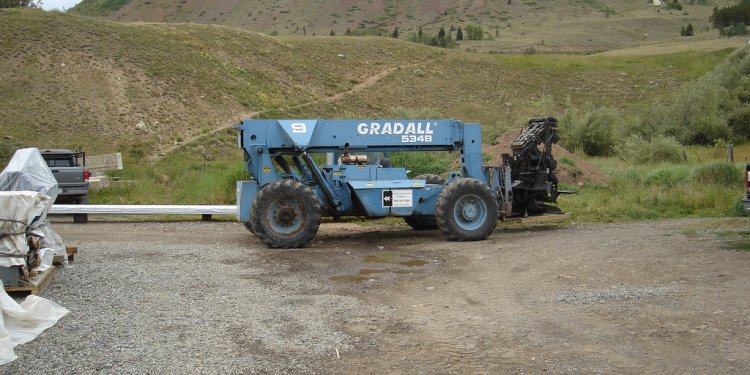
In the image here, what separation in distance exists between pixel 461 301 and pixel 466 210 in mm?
5647

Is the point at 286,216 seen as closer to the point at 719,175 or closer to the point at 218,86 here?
the point at 719,175

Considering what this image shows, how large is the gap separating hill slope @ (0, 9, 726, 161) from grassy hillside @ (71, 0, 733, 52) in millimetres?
29825

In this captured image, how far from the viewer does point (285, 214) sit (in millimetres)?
14469

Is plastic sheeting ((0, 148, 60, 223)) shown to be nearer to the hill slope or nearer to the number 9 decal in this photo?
the number 9 decal

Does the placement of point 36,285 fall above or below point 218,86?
below

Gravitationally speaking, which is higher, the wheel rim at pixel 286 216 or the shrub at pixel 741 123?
the shrub at pixel 741 123

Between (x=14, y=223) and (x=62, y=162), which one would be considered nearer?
(x=14, y=223)

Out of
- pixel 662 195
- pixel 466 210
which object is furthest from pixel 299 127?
pixel 662 195

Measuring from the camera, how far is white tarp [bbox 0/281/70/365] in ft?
23.6

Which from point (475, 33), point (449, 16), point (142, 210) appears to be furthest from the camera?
point (449, 16)

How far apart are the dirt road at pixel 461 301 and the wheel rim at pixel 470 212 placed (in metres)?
0.51

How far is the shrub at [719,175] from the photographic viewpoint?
21891 mm

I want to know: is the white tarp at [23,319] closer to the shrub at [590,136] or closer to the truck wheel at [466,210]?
the truck wheel at [466,210]

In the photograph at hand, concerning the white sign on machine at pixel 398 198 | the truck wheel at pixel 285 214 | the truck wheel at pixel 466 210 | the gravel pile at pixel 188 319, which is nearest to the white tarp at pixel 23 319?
the gravel pile at pixel 188 319
